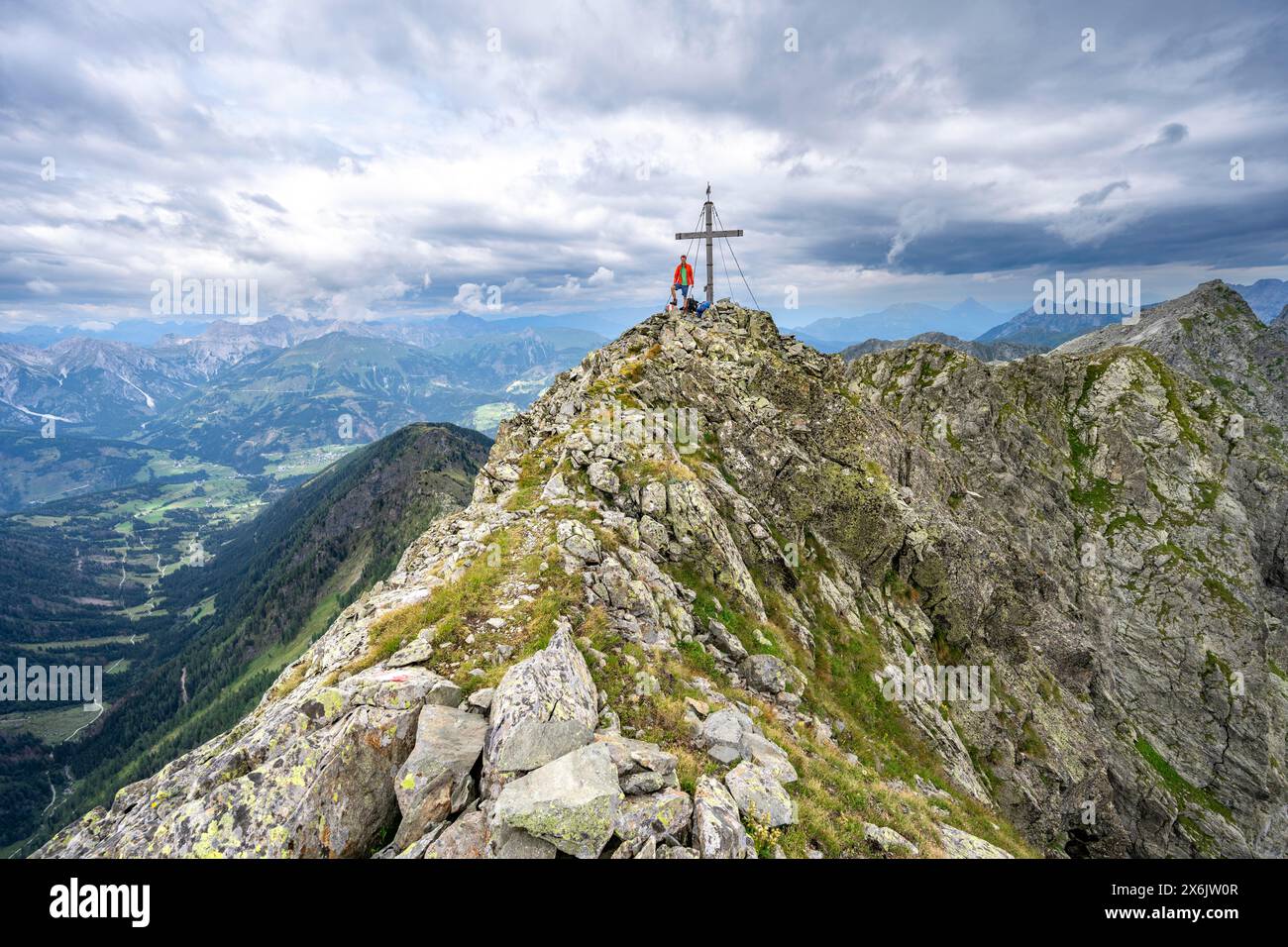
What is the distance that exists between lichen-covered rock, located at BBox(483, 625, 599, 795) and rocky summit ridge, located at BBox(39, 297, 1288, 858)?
83mm

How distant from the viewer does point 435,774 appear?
10.9 m

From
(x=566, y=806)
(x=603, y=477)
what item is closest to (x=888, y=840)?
(x=566, y=806)

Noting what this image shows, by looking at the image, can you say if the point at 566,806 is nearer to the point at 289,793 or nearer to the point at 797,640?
the point at 289,793

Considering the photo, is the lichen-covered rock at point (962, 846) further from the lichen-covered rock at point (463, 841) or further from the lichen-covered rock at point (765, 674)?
the lichen-covered rock at point (463, 841)

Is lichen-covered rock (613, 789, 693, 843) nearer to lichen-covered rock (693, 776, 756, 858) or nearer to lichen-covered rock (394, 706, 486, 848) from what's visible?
lichen-covered rock (693, 776, 756, 858)

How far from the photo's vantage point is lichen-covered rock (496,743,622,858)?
29.6ft

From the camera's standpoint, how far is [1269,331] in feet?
522

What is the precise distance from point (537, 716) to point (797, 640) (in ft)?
69.7

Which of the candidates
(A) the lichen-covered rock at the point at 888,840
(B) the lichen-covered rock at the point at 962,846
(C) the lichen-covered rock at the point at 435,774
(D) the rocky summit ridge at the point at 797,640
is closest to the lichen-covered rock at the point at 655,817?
(D) the rocky summit ridge at the point at 797,640

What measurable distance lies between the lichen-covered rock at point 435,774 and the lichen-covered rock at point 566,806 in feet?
4.82

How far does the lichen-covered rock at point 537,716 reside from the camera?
11.0m
